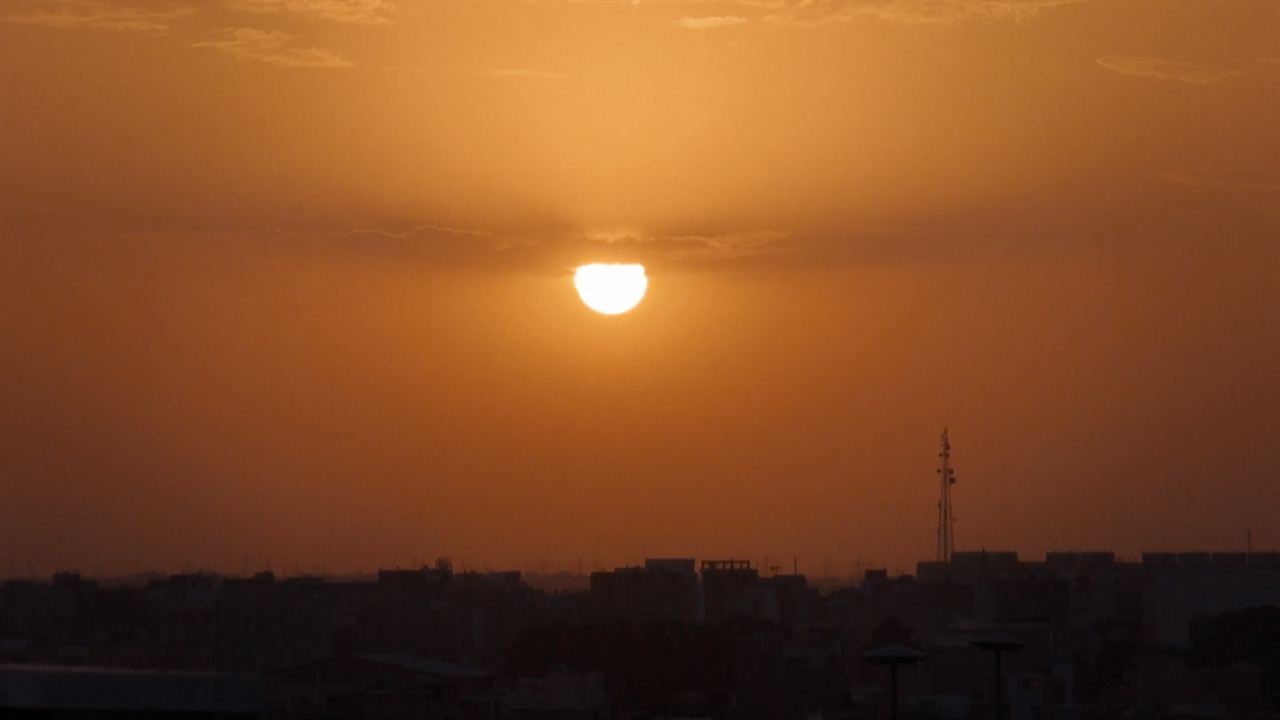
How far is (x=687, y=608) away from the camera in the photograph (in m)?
94.7

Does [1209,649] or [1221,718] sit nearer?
[1221,718]

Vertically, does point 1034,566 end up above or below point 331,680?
above

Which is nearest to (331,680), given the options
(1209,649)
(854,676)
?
(854,676)

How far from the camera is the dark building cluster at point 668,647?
37.0 metres

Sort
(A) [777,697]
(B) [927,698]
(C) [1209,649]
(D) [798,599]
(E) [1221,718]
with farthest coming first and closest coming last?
(D) [798,599], (C) [1209,649], (A) [777,697], (B) [927,698], (E) [1221,718]

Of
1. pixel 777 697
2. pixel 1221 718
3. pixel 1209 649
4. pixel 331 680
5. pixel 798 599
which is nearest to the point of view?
pixel 331 680

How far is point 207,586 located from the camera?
91.9 m

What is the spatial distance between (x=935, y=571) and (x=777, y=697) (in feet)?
212

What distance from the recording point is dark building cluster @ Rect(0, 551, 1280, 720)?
37.0m

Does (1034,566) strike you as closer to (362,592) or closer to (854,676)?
(362,592)

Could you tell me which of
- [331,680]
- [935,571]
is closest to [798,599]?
[935,571]

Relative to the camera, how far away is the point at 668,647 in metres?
60.2

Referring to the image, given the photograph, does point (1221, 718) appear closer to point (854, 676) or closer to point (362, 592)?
point (854, 676)

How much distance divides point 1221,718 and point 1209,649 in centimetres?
2311
